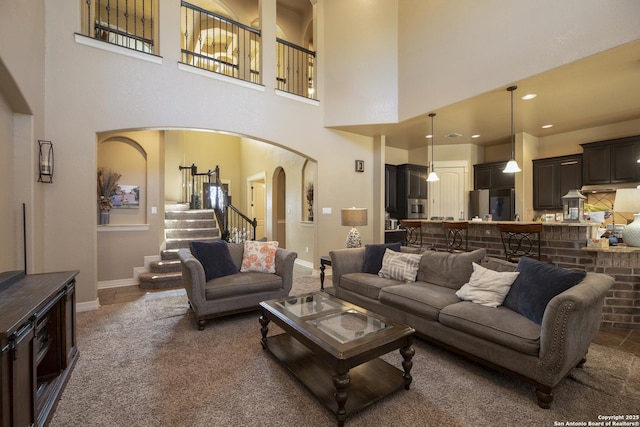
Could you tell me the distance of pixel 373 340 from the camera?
1900 mm

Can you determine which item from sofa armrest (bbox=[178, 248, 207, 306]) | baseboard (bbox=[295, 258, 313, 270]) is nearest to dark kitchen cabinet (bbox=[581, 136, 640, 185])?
baseboard (bbox=[295, 258, 313, 270])

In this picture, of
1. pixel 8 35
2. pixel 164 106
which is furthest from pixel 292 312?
pixel 164 106

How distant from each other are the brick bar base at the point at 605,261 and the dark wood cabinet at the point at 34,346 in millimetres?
4962

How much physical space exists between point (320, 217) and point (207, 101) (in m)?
2.88

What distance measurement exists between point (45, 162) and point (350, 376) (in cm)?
410

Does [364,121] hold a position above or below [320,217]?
above

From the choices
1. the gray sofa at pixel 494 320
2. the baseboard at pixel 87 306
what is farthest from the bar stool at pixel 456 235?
the baseboard at pixel 87 306

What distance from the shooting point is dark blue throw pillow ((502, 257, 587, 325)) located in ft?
6.96

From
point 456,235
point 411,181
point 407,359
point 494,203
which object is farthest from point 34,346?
point 494,203

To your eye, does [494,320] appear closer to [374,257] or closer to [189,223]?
[374,257]

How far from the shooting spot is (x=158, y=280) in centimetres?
473

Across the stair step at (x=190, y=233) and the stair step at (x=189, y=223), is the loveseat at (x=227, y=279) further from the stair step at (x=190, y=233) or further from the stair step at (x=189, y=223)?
the stair step at (x=189, y=223)

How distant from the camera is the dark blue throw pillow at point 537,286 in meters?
2.12

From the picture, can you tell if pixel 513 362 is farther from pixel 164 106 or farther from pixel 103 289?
pixel 103 289
